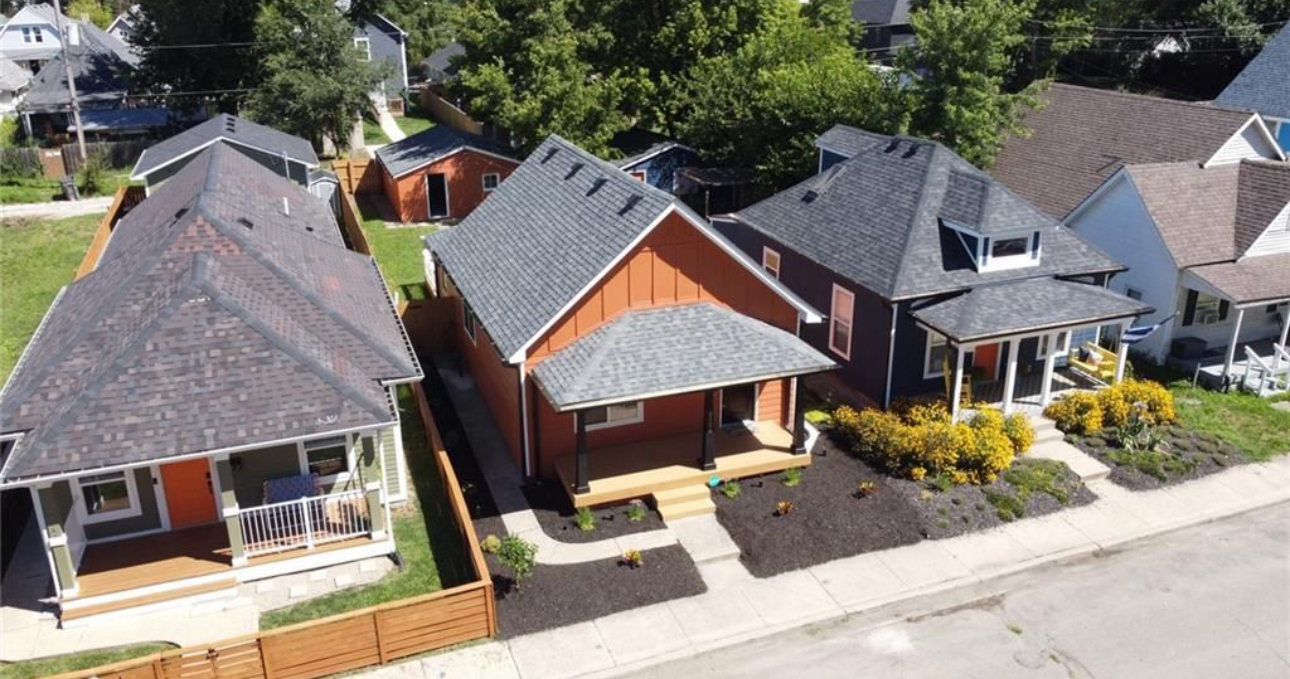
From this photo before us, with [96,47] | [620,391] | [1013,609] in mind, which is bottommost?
[1013,609]

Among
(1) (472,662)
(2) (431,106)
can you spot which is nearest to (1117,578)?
(1) (472,662)

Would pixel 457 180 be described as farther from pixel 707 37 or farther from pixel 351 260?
pixel 351 260

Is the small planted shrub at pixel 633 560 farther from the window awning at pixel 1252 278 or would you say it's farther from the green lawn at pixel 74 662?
the window awning at pixel 1252 278

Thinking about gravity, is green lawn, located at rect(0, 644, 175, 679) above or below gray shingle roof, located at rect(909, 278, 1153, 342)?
below

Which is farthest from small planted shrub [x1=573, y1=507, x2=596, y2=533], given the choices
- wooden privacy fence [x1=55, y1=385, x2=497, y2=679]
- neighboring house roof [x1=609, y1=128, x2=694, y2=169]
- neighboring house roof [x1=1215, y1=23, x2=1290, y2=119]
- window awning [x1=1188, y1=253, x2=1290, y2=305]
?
neighboring house roof [x1=1215, y1=23, x2=1290, y2=119]

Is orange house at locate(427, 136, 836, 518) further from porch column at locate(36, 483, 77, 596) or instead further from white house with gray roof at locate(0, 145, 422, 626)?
porch column at locate(36, 483, 77, 596)

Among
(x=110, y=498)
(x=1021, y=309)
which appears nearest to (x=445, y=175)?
(x=110, y=498)
